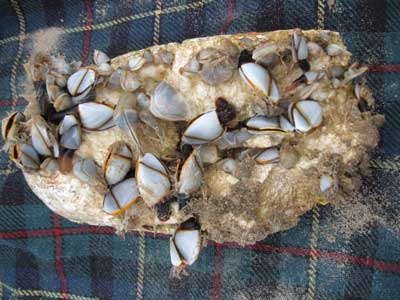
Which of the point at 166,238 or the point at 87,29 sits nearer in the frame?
the point at 166,238

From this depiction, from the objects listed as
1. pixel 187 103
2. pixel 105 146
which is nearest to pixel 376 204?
pixel 187 103

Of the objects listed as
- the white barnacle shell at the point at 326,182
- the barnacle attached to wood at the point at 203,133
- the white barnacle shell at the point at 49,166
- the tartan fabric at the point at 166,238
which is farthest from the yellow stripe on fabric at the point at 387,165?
the white barnacle shell at the point at 49,166

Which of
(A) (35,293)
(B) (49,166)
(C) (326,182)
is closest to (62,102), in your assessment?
(B) (49,166)

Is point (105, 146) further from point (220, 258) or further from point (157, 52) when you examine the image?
point (220, 258)

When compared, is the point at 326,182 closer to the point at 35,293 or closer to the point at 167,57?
the point at 167,57

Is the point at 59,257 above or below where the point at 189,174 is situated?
below

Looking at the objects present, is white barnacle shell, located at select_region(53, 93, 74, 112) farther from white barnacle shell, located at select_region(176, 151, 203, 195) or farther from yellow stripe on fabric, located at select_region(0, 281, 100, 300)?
yellow stripe on fabric, located at select_region(0, 281, 100, 300)

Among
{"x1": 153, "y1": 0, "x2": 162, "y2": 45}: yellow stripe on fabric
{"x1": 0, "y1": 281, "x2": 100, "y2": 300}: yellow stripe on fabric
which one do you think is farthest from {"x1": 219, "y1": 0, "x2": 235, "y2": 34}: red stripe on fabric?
{"x1": 0, "y1": 281, "x2": 100, "y2": 300}: yellow stripe on fabric
